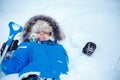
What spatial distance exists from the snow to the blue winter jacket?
0.09 m

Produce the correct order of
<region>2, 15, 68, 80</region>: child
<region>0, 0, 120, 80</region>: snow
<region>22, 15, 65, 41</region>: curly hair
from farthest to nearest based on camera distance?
<region>22, 15, 65, 41</region>: curly hair < <region>0, 0, 120, 80</region>: snow < <region>2, 15, 68, 80</region>: child

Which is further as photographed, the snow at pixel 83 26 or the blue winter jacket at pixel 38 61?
the snow at pixel 83 26

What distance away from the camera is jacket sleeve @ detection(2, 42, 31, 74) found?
1319mm

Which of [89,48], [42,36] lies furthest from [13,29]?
[89,48]

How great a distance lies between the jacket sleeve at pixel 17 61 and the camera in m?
1.32

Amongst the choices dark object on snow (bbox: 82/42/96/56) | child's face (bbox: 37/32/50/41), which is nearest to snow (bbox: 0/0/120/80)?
dark object on snow (bbox: 82/42/96/56)

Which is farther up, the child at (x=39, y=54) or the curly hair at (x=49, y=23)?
the curly hair at (x=49, y=23)

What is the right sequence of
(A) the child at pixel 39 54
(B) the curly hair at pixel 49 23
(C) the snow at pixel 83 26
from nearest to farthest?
(A) the child at pixel 39 54
(C) the snow at pixel 83 26
(B) the curly hair at pixel 49 23

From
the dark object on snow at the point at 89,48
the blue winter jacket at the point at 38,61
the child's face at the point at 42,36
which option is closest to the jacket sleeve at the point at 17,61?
the blue winter jacket at the point at 38,61

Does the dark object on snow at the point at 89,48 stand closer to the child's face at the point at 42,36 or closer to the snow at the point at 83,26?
the snow at the point at 83,26

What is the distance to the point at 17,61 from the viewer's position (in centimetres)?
135

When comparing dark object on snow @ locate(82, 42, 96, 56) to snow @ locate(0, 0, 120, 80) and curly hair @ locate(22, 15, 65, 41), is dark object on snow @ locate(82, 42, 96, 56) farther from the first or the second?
curly hair @ locate(22, 15, 65, 41)

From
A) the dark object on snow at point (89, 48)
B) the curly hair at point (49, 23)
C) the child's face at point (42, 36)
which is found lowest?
the dark object on snow at point (89, 48)

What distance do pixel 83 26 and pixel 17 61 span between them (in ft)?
2.10
